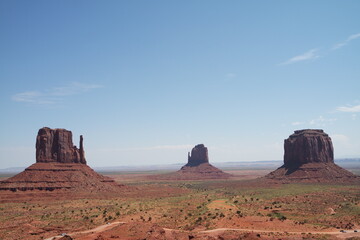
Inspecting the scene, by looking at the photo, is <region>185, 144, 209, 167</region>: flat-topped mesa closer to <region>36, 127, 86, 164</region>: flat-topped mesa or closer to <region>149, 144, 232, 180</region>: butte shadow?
<region>149, 144, 232, 180</region>: butte shadow

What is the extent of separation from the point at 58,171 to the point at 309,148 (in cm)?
8987

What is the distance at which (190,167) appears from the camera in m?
184

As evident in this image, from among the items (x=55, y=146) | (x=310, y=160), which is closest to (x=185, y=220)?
(x=55, y=146)

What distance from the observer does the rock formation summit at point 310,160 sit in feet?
338

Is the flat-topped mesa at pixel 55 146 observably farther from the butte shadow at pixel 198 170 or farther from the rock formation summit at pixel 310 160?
the butte shadow at pixel 198 170

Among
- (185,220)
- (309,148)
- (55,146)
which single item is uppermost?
(55,146)

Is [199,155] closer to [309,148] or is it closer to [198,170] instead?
[198,170]

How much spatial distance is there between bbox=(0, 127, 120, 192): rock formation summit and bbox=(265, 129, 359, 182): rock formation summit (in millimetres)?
65546

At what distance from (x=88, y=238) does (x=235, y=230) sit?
1780 centimetres

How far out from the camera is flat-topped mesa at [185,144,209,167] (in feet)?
604

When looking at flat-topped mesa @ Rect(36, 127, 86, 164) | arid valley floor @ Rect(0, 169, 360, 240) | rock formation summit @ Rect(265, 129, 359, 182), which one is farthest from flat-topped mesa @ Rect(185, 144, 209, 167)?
arid valley floor @ Rect(0, 169, 360, 240)

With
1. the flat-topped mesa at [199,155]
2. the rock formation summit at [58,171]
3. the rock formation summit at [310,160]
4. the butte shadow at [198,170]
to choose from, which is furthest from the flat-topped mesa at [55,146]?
the flat-topped mesa at [199,155]

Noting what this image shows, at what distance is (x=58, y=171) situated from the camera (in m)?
79.3

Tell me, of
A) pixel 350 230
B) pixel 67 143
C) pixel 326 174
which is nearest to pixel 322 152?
pixel 326 174
